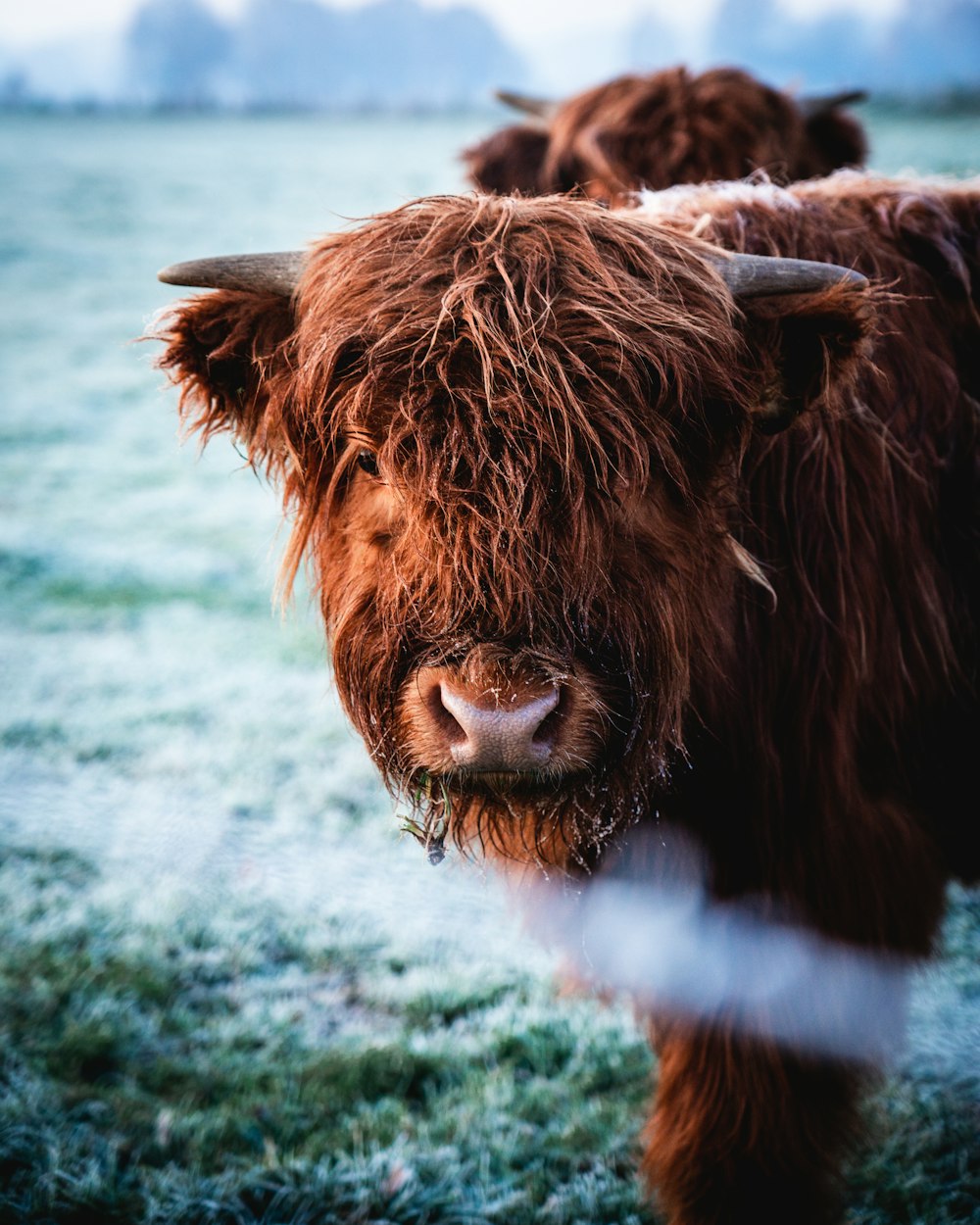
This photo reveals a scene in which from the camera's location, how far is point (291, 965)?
10.1 ft

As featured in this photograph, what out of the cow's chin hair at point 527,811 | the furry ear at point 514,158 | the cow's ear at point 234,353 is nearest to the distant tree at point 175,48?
the furry ear at point 514,158

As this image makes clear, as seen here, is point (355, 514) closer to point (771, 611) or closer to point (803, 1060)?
point (771, 611)

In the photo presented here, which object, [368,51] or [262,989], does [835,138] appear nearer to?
[262,989]

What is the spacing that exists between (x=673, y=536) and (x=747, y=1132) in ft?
4.30

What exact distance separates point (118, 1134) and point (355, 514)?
1.77m

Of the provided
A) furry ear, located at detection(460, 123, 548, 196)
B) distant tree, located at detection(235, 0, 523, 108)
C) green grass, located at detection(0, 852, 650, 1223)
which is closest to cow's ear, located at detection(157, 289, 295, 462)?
green grass, located at detection(0, 852, 650, 1223)

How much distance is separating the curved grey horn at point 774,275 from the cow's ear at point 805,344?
0.01m

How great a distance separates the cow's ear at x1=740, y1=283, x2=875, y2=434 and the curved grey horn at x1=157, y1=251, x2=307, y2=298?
857 millimetres

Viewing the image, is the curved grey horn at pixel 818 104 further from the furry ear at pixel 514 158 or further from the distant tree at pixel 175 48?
the distant tree at pixel 175 48

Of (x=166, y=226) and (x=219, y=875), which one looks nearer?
(x=219, y=875)

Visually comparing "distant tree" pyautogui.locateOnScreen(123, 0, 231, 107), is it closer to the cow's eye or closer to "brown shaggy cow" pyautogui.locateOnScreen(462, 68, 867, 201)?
"brown shaggy cow" pyautogui.locateOnScreen(462, 68, 867, 201)

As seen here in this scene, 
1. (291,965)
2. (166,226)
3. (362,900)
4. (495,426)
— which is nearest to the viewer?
(495,426)

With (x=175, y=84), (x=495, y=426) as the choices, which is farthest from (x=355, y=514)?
(x=175, y=84)

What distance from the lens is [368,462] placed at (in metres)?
1.66
